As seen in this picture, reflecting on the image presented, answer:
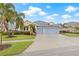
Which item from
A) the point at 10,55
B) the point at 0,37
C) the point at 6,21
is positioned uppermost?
the point at 6,21

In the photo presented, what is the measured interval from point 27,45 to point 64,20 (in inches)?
49.3

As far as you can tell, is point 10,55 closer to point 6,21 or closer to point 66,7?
point 6,21

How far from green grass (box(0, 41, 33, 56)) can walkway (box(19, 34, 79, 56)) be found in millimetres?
124

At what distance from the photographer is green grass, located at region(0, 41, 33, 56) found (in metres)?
6.40

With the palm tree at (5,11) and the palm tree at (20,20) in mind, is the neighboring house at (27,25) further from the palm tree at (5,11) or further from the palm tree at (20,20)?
the palm tree at (5,11)

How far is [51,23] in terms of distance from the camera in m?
6.74

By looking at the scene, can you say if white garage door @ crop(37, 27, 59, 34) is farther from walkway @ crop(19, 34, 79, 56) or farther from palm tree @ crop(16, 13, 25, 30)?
palm tree @ crop(16, 13, 25, 30)

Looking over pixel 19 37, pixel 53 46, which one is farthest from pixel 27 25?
pixel 53 46

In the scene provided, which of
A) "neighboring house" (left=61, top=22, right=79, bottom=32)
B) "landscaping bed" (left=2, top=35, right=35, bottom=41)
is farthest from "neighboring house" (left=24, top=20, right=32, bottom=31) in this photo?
"neighboring house" (left=61, top=22, right=79, bottom=32)

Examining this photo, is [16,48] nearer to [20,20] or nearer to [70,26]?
[20,20]

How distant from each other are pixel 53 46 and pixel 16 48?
103 cm

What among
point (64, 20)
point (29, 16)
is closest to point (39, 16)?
point (29, 16)

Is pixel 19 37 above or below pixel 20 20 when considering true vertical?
below

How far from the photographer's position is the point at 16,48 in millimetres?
6500
